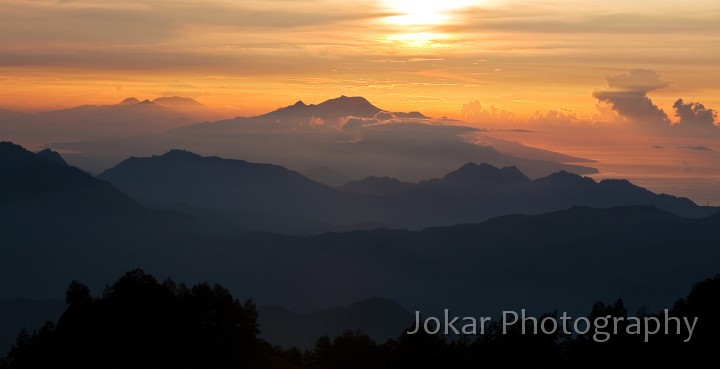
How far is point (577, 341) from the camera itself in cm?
9500

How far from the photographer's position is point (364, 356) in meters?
104

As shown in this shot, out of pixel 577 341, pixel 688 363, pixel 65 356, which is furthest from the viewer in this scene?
pixel 577 341

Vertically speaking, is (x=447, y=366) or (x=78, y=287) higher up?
(x=78, y=287)

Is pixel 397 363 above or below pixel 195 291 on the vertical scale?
below

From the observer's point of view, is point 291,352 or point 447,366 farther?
point 291,352

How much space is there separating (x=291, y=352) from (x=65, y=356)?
28867mm

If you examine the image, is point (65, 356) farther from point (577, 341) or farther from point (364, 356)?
point (577, 341)

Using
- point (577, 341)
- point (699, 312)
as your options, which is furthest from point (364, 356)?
point (699, 312)

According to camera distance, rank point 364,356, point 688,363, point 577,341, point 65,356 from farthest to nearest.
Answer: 1. point 364,356
2. point 577,341
3. point 688,363
4. point 65,356

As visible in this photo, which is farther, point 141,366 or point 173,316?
point 173,316

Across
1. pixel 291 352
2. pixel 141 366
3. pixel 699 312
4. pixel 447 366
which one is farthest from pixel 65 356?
pixel 699 312

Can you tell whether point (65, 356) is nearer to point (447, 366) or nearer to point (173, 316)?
point (173, 316)

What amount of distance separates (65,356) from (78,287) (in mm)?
15935

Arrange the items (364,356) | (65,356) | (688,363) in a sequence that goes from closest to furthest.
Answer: (65,356) → (688,363) → (364,356)
